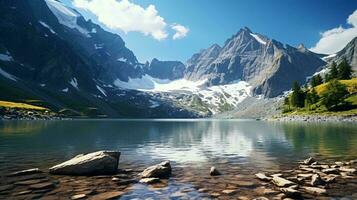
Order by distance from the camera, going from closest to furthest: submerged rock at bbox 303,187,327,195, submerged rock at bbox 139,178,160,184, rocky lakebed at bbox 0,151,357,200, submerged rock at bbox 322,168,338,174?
rocky lakebed at bbox 0,151,357,200, submerged rock at bbox 303,187,327,195, submerged rock at bbox 139,178,160,184, submerged rock at bbox 322,168,338,174

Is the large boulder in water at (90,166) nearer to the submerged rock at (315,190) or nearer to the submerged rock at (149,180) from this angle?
the submerged rock at (149,180)

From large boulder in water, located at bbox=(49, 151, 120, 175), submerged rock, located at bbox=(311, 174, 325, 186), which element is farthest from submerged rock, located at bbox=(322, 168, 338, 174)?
large boulder in water, located at bbox=(49, 151, 120, 175)

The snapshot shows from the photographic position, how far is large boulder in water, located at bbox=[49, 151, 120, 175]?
32237 mm

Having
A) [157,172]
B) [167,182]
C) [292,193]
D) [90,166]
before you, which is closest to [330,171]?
[292,193]

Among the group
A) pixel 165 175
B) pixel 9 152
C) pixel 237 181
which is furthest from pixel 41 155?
pixel 237 181

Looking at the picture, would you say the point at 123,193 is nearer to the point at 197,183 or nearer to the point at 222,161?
the point at 197,183

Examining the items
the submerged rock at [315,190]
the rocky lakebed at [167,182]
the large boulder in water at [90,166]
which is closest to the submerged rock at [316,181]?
the rocky lakebed at [167,182]

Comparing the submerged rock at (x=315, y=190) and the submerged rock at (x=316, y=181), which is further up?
the submerged rock at (x=316, y=181)

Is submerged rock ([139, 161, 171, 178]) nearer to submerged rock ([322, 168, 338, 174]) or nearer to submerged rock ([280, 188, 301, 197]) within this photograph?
submerged rock ([280, 188, 301, 197])

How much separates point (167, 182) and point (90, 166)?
7.83 m

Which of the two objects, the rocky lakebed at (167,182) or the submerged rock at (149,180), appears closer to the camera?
the rocky lakebed at (167,182)

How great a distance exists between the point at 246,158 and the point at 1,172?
29.2m

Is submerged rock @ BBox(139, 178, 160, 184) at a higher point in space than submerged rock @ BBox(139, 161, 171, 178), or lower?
lower

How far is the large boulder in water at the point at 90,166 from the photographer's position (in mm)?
32237
